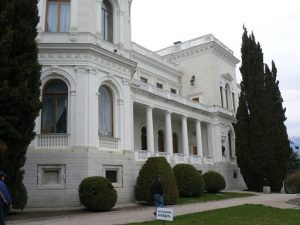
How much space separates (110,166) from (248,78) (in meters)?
20.3

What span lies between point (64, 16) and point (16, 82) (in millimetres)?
9541

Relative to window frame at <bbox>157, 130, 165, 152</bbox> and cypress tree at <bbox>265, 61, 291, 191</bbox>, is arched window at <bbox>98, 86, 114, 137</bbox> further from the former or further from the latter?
cypress tree at <bbox>265, 61, 291, 191</bbox>

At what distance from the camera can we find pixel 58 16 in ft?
80.6

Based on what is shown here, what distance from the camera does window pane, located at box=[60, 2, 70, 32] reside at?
2438 cm

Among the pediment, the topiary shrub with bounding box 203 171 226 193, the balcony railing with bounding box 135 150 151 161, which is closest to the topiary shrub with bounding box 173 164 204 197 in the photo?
the balcony railing with bounding box 135 150 151 161

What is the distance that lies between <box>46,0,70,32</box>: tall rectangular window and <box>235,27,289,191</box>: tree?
2072 centimetres

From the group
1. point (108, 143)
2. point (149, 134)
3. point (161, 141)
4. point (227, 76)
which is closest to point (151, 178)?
point (108, 143)

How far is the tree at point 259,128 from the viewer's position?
3634cm

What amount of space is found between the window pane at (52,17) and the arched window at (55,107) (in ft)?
11.1

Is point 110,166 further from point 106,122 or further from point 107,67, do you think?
point 107,67

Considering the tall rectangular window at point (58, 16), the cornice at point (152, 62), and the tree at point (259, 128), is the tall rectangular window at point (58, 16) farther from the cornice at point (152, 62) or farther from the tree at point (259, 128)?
the tree at point (259, 128)

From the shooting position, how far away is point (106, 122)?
25031 millimetres

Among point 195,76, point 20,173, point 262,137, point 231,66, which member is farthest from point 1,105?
point 231,66

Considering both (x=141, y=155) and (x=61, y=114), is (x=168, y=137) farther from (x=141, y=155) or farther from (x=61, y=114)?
(x=61, y=114)
